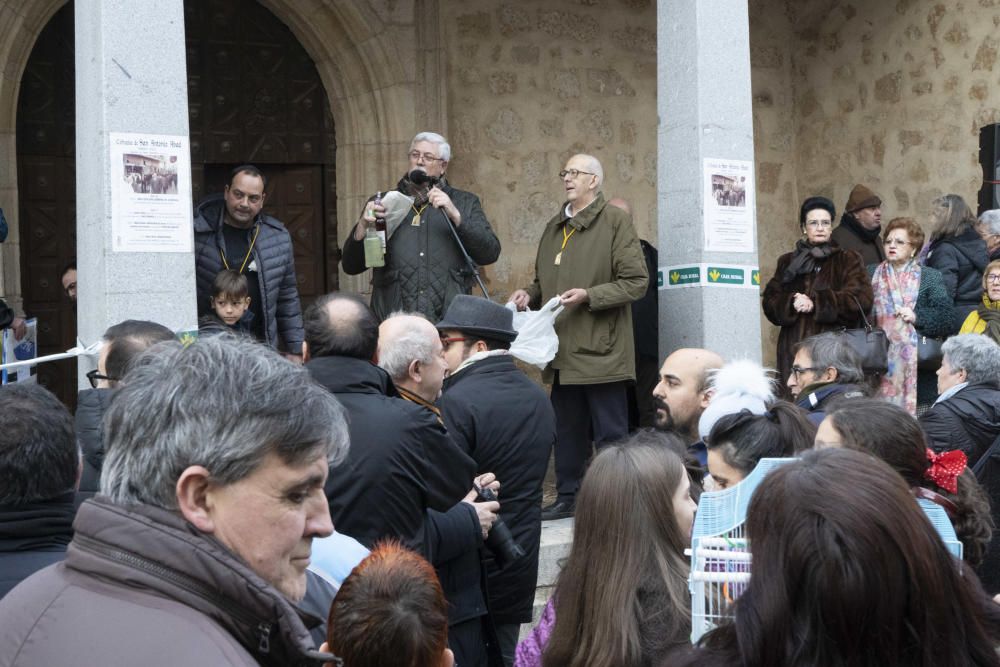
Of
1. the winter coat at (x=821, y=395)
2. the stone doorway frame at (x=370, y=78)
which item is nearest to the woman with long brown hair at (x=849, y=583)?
the winter coat at (x=821, y=395)

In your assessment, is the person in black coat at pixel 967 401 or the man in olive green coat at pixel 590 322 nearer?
the person in black coat at pixel 967 401

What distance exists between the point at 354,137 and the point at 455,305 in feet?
17.2

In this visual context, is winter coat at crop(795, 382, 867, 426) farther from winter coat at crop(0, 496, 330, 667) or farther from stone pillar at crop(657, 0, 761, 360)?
winter coat at crop(0, 496, 330, 667)

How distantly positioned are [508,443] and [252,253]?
2823mm

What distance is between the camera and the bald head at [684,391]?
484 centimetres

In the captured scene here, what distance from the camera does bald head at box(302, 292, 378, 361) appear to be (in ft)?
12.1

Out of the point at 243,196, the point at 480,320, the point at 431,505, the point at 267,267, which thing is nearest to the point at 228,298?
the point at 267,267

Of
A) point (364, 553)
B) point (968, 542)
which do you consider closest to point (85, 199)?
point (364, 553)

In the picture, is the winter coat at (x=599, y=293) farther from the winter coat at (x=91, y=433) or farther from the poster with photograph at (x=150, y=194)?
the winter coat at (x=91, y=433)

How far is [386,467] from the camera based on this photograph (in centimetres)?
342

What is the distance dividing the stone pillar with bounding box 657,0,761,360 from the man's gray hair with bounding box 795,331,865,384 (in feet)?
6.73

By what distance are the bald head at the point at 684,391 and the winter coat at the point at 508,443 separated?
53 cm

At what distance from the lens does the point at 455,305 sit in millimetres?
4805

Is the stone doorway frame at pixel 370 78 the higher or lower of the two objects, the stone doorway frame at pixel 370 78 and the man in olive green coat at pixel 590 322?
the higher
